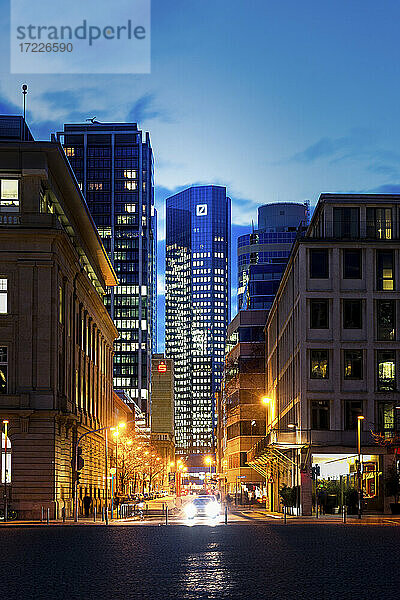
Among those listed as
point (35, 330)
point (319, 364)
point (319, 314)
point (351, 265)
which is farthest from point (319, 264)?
point (35, 330)

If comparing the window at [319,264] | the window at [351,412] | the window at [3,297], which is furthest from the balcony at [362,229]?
the window at [3,297]

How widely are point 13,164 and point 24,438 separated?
20.8 meters

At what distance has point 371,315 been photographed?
83.6 meters

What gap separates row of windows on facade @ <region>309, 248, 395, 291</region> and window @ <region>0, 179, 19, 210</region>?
2499 centimetres

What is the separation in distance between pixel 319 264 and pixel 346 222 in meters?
5.49

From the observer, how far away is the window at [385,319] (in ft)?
276

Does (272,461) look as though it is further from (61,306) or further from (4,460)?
(4,460)

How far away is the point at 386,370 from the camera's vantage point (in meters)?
83.6

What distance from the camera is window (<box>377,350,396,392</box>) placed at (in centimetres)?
8306

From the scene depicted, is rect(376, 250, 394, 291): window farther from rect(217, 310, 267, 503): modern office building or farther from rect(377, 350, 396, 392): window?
rect(217, 310, 267, 503): modern office building

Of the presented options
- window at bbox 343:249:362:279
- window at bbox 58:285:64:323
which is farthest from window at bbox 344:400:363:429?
window at bbox 58:285:64:323

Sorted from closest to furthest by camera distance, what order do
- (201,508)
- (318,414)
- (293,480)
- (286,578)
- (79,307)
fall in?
(286,578) → (201,508) → (318,414) → (293,480) → (79,307)

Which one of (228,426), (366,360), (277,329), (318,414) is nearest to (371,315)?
(366,360)

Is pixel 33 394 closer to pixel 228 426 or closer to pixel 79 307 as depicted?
pixel 79 307
